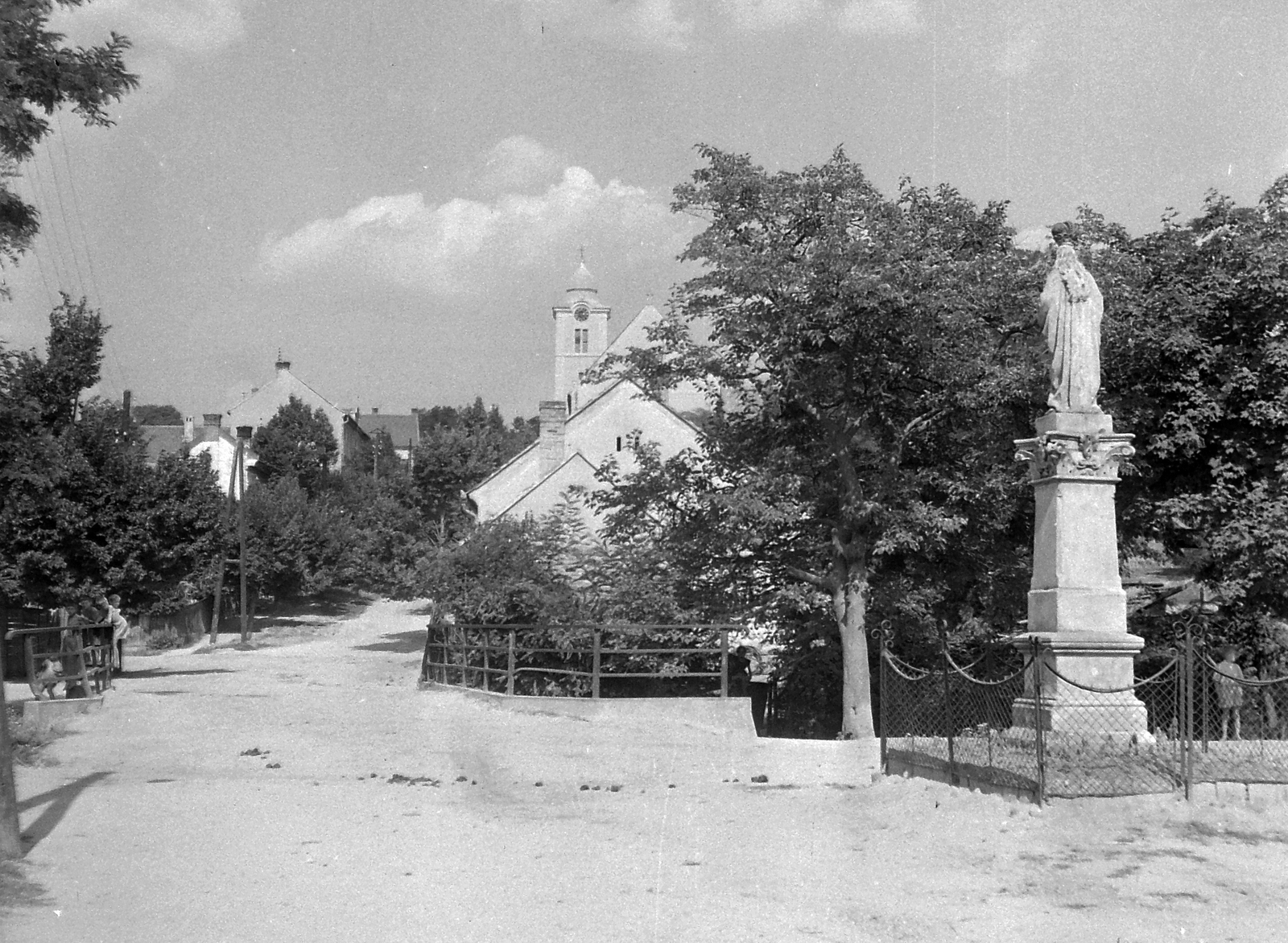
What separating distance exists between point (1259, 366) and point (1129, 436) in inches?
315

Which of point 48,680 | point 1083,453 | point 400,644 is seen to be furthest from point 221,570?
point 1083,453

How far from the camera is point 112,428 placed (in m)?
30.5

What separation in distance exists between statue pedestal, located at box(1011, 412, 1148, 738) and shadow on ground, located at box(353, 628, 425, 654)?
29987 millimetres

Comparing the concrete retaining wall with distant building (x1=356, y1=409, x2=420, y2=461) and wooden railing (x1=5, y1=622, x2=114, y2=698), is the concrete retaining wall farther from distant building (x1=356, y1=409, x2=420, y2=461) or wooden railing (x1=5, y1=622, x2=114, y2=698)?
distant building (x1=356, y1=409, x2=420, y2=461)

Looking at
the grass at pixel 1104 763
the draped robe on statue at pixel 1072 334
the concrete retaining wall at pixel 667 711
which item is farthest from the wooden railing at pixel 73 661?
the draped robe on statue at pixel 1072 334

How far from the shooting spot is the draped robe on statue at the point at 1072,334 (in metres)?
12.3

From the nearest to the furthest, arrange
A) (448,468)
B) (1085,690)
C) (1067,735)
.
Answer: (1067,735), (1085,690), (448,468)

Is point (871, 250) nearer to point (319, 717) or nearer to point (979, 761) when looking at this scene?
point (979, 761)

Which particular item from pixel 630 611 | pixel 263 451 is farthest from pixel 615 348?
pixel 630 611

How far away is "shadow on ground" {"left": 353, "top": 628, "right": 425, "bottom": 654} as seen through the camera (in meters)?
42.4

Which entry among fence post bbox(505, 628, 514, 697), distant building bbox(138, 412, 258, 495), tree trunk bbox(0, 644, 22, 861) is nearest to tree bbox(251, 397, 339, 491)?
distant building bbox(138, 412, 258, 495)

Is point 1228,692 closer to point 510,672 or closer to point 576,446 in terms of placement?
point 510,672

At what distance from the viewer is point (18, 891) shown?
769 centimetres

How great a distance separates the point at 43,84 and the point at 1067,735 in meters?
12.4
